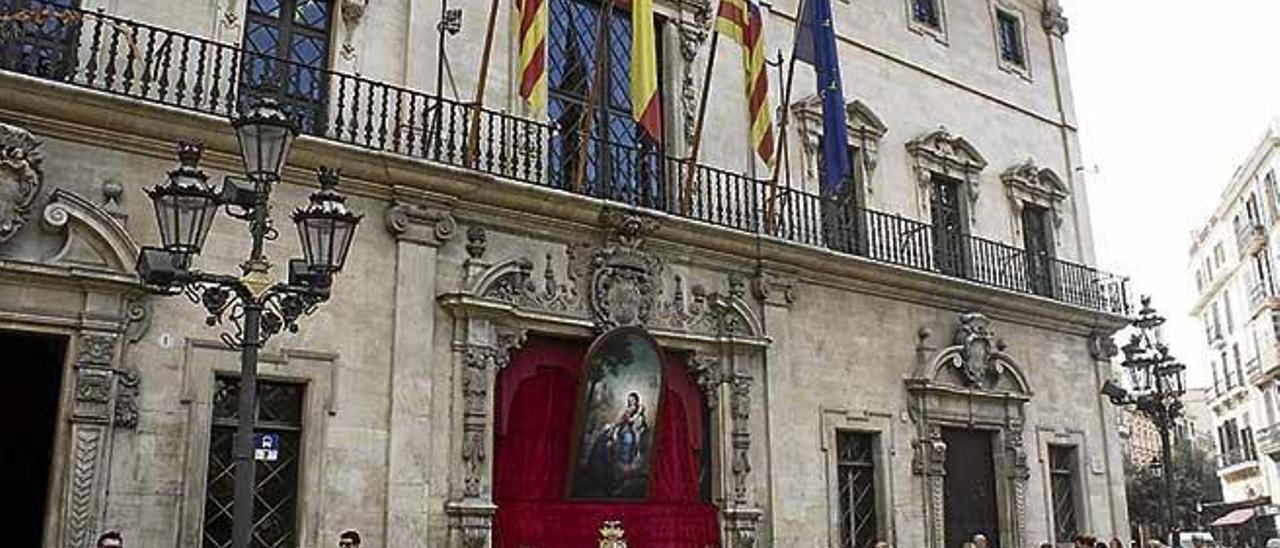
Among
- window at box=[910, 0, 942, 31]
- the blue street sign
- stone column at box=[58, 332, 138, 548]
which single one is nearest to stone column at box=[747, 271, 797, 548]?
the blue street sign

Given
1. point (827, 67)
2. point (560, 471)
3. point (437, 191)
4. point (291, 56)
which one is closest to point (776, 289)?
point (827, 67)

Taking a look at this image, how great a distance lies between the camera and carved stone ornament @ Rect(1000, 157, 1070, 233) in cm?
1752

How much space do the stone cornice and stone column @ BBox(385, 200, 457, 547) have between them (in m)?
0.04

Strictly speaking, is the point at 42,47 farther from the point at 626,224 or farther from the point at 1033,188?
the point at 1033,188

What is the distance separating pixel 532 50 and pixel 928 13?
28.7 ft

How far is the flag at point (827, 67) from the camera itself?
43.0 feet

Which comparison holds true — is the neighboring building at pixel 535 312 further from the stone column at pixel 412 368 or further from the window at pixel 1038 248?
the window at pixel 1038 248

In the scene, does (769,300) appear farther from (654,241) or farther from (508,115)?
(508,115)

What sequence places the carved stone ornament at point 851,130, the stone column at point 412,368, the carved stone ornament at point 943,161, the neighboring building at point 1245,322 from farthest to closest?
the neighboring building at point 1245,322
the carved stone ornament at point 943,161
the carved stone ornament at point 851,130
the stone column at point 412,368

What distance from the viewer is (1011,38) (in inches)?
754

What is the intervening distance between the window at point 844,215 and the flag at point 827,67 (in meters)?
0.95

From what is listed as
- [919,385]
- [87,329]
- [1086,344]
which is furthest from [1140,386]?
[87,329]

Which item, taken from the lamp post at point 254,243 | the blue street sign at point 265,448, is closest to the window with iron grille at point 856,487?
the blue street sign at point 265,448

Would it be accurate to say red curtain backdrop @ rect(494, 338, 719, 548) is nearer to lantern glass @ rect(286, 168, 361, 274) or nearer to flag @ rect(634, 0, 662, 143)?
flag @ rect(634, 0, 662, 143)
